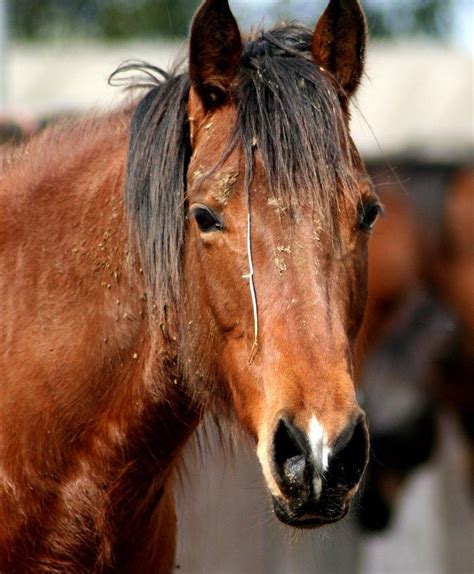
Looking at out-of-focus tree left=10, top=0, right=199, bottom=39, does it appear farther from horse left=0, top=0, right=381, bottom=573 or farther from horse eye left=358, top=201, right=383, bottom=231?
horse eye left=358, top=201, right=383, bottom=231

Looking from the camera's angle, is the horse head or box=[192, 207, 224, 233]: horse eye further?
box=[192, 207, 224, 233]: horse eye

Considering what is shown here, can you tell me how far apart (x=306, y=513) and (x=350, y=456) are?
0.65 ft

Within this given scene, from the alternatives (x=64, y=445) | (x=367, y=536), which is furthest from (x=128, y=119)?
(x=367, y=536)

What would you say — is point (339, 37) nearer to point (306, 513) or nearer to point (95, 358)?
point (95, 358)

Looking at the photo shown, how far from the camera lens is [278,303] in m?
3.04

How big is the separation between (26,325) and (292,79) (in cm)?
110

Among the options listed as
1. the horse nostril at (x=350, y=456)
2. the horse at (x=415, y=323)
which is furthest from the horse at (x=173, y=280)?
the horse at (x=415, y=323)

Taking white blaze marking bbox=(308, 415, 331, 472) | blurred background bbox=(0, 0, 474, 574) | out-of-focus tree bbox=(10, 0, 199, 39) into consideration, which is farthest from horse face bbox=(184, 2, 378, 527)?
out-of-focus tree bbox=(10, 0, 199, 39)

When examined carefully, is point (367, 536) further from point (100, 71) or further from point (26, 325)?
point (26, 325)

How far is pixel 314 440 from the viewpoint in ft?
9.17

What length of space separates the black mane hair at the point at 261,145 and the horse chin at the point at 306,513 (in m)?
0.71

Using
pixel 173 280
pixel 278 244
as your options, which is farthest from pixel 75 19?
pixel 278 244

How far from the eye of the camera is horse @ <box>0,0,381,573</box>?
10.1ft

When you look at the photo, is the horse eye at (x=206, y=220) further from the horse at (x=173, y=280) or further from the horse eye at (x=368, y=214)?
the horse eye at (x=368, y=214)
